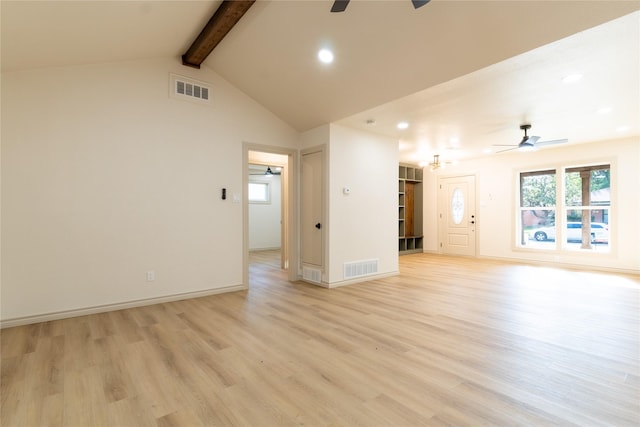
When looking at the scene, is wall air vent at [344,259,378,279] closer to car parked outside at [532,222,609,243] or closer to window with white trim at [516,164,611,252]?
window with white trim at [516,164,611,252]

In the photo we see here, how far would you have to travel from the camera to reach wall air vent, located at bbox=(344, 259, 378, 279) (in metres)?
5.08

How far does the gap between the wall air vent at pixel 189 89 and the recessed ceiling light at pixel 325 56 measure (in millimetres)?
1914

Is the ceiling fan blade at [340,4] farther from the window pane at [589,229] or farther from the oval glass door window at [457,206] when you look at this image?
the oval glass door window at [457,206]

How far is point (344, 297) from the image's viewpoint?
4.30 meters

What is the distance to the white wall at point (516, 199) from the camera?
19.2 ft

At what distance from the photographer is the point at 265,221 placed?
9875mm

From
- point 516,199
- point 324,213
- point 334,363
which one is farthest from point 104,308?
point 516,199

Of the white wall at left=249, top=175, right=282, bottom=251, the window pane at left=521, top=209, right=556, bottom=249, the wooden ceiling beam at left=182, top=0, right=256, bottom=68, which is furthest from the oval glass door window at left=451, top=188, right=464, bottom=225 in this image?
the wooden ceiling beam at left=182, top=0, right=256, bottom=68

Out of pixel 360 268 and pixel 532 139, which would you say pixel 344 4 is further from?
pixel 532 139

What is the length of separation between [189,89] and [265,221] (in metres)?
5.93

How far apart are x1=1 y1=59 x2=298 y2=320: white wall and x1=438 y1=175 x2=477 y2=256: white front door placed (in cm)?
636

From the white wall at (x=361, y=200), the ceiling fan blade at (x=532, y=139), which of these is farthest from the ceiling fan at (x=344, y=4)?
the ceiling fan blade at (x=532, y=139)

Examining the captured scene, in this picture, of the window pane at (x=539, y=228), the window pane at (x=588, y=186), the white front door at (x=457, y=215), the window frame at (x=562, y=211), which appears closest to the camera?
the window frame at (x=562, y=211)

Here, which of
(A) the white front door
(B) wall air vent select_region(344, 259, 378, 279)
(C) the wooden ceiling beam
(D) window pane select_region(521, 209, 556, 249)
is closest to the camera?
(C) the wooden ceiling beam
